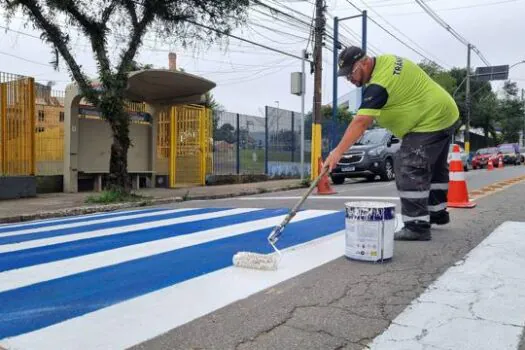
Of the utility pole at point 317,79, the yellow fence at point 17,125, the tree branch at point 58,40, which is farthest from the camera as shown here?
the utility pole at point 317,79

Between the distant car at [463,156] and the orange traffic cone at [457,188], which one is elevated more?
the distant car at [463,156]

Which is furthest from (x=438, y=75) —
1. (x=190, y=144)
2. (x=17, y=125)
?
(x=17, y=125)

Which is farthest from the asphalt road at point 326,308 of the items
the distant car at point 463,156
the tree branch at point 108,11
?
the tree branch at point 108,11

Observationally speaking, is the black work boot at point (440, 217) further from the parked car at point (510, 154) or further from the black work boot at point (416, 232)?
the parked car at point (510, 154)

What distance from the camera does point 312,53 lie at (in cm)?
1852

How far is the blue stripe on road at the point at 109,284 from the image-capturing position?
3236 mm

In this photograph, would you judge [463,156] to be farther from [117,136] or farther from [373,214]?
[373,214]

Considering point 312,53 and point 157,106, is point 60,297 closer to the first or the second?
point 157,106

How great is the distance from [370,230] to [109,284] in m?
2.12

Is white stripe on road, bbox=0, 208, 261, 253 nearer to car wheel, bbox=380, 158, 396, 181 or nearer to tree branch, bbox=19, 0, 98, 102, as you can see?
tree branch, bbox=19, 0, 98, 102

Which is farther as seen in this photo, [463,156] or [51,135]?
[463,156]

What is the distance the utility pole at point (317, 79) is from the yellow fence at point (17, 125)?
9.06 metres

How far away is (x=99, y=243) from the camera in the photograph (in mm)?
5613

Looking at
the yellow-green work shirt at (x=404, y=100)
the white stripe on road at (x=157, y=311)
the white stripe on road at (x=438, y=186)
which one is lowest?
the white stripe on road at (x=157, y=311)
